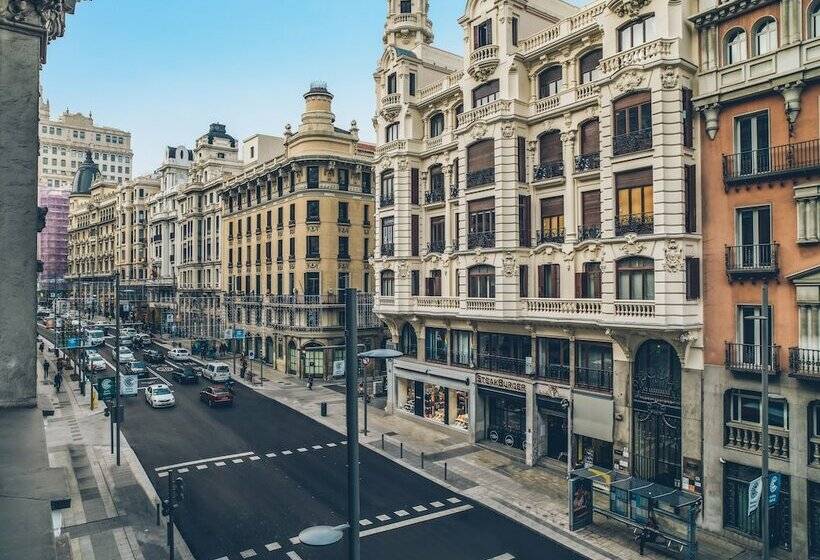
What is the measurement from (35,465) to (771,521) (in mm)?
23669

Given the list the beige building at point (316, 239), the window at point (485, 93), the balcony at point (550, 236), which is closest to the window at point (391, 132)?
the window at point (485, 93)

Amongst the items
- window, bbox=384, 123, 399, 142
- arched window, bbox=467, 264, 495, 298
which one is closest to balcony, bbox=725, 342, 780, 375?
arched window, bbox=467, 264, 495, 298

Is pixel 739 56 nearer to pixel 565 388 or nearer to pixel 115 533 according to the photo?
pixel 565 388

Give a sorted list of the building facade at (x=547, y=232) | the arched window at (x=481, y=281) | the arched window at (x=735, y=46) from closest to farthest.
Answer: the arched window at (x=735, y=46) → the building facade at (x=547, y=232) → the arched window at (x=481, y=281)

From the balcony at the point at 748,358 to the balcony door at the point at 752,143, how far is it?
271 inches

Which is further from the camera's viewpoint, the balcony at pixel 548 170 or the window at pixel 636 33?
the balcony at pixel 548 170

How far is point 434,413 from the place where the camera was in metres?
37.7

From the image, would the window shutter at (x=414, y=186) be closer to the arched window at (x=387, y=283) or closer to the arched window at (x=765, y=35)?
the arched window at (x=387, y=283)

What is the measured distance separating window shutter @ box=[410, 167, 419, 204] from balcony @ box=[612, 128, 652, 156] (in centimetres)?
1601

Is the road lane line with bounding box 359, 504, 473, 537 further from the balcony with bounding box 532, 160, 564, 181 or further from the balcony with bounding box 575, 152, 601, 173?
the balcony with bounding box 532, 160, 564, 181

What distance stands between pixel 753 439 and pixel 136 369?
48073mm

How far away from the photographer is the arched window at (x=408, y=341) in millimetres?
39750

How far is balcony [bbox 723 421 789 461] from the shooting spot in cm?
2058

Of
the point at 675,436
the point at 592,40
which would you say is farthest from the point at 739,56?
the point at 675,436
